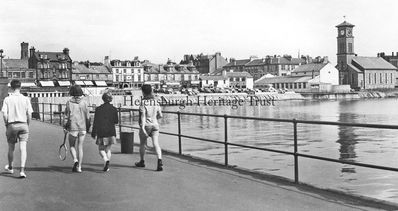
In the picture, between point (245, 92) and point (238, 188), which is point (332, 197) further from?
point (245, 92)

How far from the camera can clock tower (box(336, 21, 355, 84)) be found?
6437 inches

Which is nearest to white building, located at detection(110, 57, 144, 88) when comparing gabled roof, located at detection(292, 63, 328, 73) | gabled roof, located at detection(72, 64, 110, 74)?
gabled roof, located at detection(72, 64, 110, 74)

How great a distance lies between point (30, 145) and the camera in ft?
49.4

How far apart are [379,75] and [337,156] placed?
15536 cm

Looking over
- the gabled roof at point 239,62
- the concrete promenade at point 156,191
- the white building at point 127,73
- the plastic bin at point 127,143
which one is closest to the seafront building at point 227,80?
the white building at point 127,73

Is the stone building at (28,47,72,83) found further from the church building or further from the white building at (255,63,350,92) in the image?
the church building

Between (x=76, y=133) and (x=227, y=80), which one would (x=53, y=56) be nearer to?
(x=227, y=80)

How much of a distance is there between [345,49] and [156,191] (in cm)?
16463

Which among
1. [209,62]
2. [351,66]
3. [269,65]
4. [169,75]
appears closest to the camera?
[169,75]

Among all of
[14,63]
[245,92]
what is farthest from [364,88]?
[14,63]

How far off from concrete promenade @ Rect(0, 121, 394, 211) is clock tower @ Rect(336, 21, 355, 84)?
16000cm

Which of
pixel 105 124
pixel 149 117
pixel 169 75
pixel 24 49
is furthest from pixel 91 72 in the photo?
pixel 149 117

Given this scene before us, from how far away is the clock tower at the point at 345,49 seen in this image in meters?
164

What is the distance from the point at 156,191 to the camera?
8016mm
